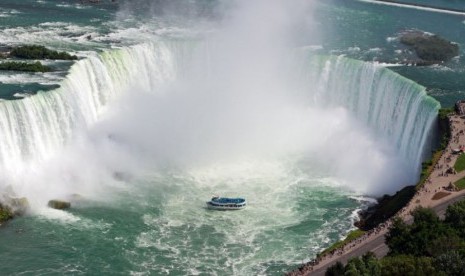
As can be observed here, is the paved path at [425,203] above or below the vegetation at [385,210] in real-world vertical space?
above

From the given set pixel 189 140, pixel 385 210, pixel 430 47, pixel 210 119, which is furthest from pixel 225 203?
pixel 430 47

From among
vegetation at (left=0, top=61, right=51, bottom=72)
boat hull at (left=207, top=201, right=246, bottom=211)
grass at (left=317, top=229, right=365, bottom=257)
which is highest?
vegetation at (left=0, top=61, right=51, bottom=72)

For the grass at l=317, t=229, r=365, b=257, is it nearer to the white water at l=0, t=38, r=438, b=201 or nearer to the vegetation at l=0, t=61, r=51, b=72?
the white water at l=0, t=38, r=438, b=201

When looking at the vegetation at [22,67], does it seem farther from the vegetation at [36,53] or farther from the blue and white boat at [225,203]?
Answer: the blue and white boat at [225,203]

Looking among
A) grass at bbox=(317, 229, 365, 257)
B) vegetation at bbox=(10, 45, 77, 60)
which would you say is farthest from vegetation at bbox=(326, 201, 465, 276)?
vegetation at bbox=(10, 45, 77, 60)

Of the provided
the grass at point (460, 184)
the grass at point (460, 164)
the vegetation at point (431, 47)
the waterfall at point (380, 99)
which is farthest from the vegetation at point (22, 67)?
the vegetation at point (431, 47)

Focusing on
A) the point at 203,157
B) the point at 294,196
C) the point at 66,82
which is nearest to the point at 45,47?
the point at 66,82

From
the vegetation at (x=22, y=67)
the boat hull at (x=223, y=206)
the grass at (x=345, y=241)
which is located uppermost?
the vegetation at (x=22, y=67)
